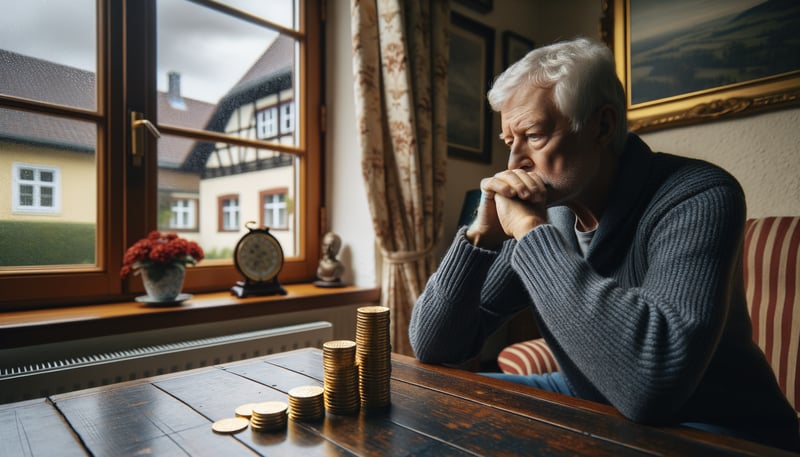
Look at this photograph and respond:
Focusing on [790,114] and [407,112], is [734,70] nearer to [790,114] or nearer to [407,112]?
[790,114]

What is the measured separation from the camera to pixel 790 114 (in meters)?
1.92

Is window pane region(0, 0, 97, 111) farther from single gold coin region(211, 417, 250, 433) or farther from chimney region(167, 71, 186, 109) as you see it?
single gold coin region(211, 417, 250, 433)

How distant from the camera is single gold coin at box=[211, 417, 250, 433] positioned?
2.30 ft

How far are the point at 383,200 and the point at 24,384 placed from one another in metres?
1.38

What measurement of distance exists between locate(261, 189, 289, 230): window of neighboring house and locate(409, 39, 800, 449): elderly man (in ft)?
4.26

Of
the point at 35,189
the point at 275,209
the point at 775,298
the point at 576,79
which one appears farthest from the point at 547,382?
the point at 35,189

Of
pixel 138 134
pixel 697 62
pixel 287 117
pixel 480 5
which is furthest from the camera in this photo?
pixel 480 5

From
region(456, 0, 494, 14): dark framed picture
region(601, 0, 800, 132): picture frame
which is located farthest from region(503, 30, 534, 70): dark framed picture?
region(601, 0, 800, 132): picture frame

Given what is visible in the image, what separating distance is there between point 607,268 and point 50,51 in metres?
1.88

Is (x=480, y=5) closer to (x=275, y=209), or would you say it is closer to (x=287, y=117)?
(x=287, y=117)

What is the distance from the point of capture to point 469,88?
2697mm

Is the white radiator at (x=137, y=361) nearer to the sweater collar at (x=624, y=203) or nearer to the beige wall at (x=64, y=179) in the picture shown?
the beige wall at (x=64, y=179)

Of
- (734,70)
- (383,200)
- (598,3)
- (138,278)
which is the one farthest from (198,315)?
(598,3)

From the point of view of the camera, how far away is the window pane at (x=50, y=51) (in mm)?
1537
